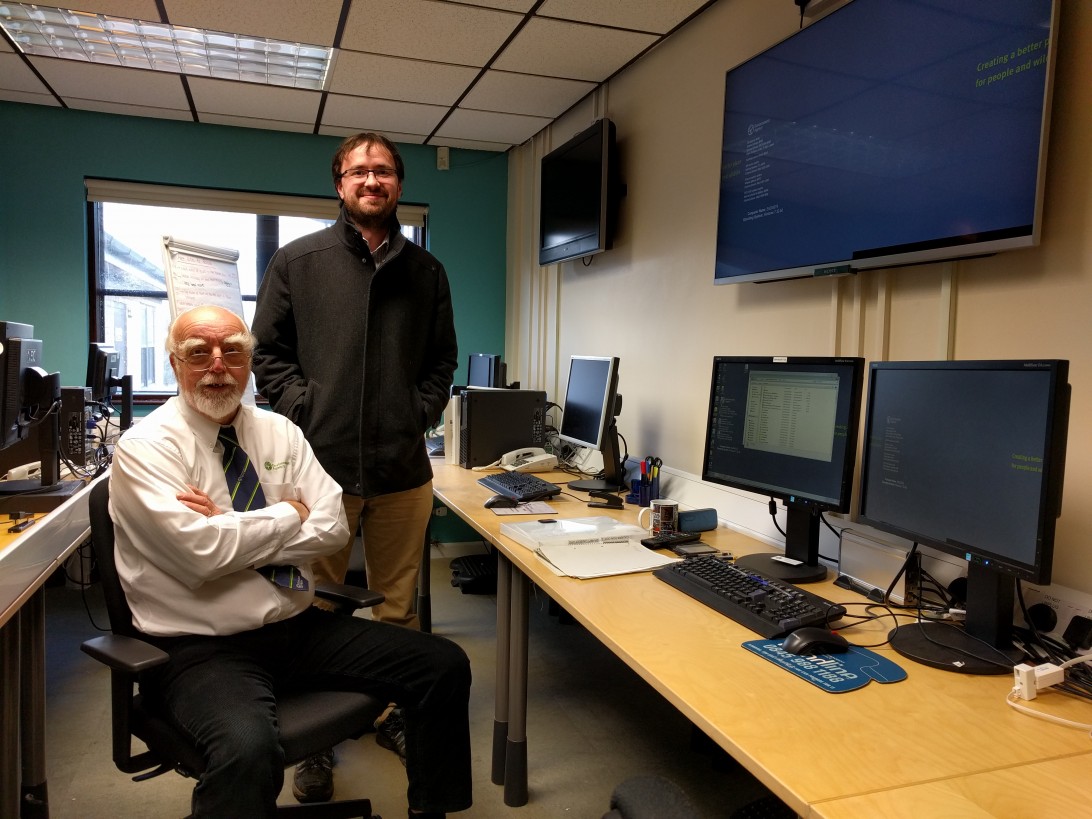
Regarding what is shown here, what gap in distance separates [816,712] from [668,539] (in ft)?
3.06

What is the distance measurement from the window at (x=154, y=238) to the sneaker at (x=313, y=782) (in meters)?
2.90

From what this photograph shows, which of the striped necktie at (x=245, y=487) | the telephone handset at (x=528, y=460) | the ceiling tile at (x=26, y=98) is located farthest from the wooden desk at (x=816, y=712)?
the ceiling tile at (x=26, y=98)

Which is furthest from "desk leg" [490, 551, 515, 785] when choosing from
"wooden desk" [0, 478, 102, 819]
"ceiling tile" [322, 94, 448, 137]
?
"ceiling tile" [322, 94, 448, 137]

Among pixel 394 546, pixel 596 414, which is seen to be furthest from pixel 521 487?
pixel 394 546

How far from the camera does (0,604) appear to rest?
58.7 inches

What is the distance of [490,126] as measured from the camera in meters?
4.14

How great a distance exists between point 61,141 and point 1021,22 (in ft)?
14.8

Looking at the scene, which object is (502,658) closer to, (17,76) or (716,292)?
(716,292)

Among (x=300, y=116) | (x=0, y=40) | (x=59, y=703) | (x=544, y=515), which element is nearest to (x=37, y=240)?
(x=0, y=40)

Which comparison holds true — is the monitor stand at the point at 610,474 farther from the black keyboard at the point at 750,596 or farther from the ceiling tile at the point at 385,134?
the ceiling tile at the point at 385,134

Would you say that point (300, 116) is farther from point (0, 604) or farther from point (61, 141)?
point (0, 604)

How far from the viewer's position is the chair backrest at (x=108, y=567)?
153cm

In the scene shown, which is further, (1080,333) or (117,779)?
(117,779)

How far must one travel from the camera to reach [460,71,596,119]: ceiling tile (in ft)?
11.1
